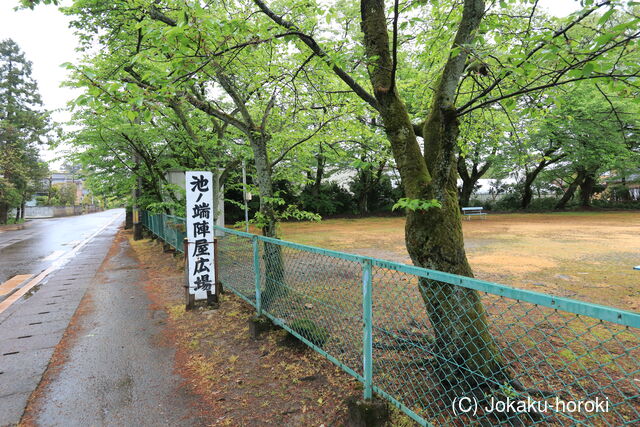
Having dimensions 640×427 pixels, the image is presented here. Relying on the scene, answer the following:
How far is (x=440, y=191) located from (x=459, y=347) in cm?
148

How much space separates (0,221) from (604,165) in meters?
47.0

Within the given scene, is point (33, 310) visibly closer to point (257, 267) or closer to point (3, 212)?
point (257, 267)

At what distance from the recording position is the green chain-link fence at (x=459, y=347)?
198 cm

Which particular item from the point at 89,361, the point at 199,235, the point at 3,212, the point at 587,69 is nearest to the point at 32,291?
the point at 199,235

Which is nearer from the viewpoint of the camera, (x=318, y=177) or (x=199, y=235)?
(x=199, y=235)

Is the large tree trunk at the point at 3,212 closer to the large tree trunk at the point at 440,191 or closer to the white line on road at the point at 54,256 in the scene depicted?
the white line on road at the point at 54,256

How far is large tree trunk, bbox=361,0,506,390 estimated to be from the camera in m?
3.13

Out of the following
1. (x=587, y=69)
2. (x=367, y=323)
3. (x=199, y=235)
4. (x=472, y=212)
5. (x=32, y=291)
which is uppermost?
(x=587, y=69)

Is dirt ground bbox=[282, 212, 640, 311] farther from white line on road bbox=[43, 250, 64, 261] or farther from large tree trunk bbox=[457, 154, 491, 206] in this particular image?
large tree trunk bbox=[457, 154, 491, 206]

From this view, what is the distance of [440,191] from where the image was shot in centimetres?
326

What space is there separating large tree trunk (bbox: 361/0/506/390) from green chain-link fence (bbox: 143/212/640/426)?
27 mm

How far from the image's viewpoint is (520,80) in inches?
124

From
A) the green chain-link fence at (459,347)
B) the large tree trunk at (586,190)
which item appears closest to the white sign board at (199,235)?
the green chain-link fence at (459,347)

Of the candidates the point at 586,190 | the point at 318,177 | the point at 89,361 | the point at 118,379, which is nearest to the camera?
the point at 118,379
